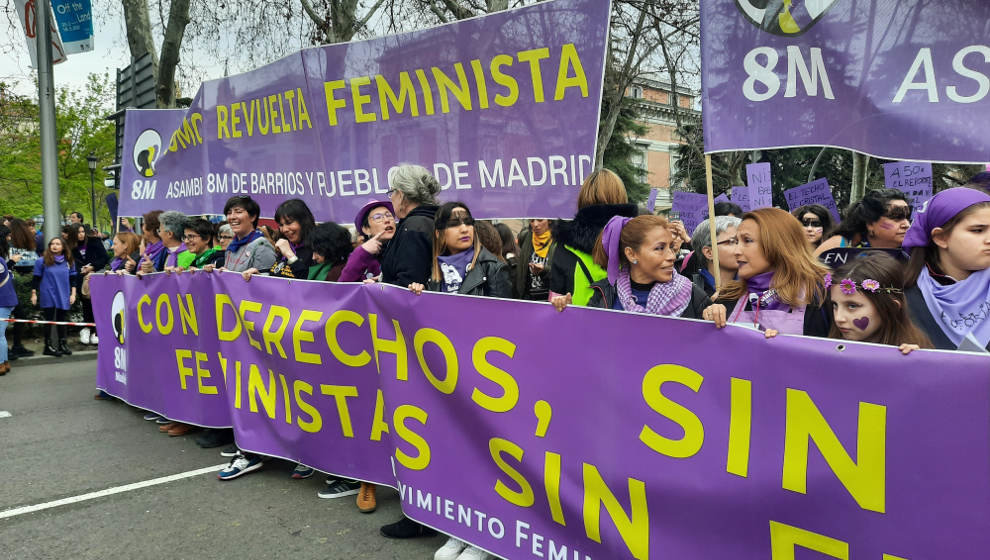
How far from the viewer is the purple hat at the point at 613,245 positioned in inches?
124

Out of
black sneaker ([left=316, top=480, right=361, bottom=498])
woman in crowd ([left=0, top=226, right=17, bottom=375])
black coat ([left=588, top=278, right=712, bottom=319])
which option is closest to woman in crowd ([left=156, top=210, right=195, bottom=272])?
black sneaker ([left=316, top=480, right=361, bottom=498])

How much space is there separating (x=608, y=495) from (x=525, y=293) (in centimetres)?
177

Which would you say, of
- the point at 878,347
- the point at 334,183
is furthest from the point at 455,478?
the point at 334,183

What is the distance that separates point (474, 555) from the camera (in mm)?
3234

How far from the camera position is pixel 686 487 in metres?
2.43

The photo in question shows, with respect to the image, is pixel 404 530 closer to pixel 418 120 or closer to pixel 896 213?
pixel 418 120

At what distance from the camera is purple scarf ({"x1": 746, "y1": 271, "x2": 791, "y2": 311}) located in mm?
2854

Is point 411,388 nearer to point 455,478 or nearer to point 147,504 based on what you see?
point 455,478

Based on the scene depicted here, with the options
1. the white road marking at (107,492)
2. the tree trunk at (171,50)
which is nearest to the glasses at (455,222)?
the white road marking at (107,492)

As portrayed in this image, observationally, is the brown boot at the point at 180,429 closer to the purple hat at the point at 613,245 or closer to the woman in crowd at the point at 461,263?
the woman in crowd at the point at 461,263

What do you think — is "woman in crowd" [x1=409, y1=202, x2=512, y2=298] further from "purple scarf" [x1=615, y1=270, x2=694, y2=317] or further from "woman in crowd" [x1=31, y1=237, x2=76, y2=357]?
"woman in crowd" [x1=31, y1=237, x2=76, y2=357]

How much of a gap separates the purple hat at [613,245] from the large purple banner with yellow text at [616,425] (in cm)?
44

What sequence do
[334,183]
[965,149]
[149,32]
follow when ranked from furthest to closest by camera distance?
1. [149,32]
2. [334,183]
3. [965,149]

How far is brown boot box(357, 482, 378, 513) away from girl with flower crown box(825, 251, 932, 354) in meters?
2.57
